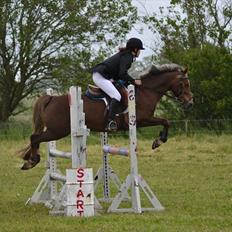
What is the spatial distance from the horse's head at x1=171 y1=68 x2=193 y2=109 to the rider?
2.21ft

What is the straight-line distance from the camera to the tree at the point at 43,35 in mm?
33562

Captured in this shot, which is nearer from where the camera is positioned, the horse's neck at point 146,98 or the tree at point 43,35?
the horse's neck at point 146,98

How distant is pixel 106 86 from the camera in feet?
32.2

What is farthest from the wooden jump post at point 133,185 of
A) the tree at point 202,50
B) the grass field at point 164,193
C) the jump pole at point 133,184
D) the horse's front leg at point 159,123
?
the tree at point 202,50

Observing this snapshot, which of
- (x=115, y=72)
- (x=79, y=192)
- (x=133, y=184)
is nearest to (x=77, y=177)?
(x=79, y=192)

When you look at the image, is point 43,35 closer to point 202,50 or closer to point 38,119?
point 202,50

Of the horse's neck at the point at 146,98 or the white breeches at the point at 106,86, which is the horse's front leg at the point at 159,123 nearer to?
the horse's neck at the point at 146,98

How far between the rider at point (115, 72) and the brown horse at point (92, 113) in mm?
203

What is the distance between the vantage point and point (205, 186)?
1153 cm

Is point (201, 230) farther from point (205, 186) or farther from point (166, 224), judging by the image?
point (205, 186)

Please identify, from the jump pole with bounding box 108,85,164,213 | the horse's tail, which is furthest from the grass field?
the horse's tail

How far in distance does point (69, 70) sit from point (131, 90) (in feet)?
84.7

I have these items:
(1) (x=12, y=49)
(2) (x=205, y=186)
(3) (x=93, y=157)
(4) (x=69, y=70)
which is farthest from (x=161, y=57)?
(2) (x=205, y=186)

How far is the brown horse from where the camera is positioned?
9.96m
